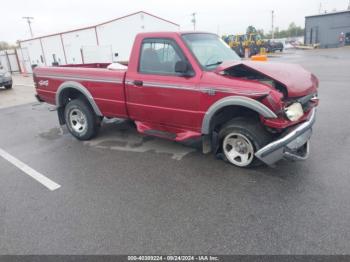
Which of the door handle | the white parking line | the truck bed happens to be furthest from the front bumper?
the white parking line

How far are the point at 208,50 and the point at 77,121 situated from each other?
10.5 ft

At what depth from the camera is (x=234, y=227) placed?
275 centimetres

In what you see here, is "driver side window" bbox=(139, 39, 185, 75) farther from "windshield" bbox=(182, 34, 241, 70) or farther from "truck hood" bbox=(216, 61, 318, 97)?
"truck hood" bbox=(216, 61, 318, 97)

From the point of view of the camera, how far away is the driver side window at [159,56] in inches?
160

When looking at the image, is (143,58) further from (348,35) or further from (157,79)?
(348,35)

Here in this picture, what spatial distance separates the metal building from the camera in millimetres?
36281

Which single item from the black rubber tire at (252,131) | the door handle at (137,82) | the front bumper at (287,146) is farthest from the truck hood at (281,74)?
the door handle at (137,82)

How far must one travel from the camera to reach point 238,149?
3.95m

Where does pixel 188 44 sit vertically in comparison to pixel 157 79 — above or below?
above

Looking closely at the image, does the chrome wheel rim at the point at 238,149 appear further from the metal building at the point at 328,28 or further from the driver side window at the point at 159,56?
the metal building at the point at 328,28

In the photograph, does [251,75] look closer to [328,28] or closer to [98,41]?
[98,41]

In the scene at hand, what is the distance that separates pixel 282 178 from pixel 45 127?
5.88 meters

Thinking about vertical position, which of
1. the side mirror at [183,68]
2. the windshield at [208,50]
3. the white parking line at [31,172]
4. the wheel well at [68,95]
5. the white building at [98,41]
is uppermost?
the white building at [98,41]

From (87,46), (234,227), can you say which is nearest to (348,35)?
(87,46)
